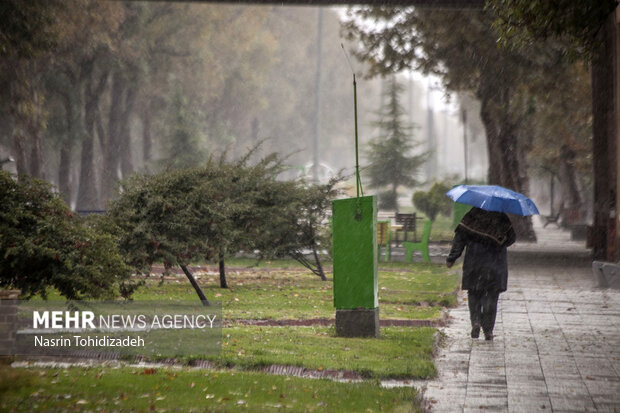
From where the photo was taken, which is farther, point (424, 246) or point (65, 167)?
point (65, 167)

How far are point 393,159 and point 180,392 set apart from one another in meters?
40.2

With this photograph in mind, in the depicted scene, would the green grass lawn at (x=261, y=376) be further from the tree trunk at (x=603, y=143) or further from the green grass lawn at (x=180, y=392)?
the tree trunk at (x=603, y=143)

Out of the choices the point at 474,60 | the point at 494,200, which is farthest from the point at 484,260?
the point at 474,60

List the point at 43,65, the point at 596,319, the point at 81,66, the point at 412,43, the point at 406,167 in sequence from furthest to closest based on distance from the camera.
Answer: the point at 406,167 → the point at 81,66 → the point at 43,65 → the point at 412,43 → the point at 596,319

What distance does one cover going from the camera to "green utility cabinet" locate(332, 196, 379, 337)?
9.55m

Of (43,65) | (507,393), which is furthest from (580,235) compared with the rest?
(507,393)

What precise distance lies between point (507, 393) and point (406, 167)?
3978 centimetres

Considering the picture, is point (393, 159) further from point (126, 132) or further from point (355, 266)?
point (355, 266)

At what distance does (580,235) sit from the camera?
29.1 meters

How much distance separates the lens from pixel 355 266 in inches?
379

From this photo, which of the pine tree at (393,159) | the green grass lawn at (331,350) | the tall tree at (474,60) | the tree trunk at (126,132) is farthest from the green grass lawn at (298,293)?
the pine tree at (393,159)

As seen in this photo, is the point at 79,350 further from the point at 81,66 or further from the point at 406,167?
the point at 406,167

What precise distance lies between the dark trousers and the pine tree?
35696 millimetres

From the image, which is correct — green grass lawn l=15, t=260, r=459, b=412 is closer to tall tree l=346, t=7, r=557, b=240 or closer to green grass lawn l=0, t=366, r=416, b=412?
green grass lawn l=0, t=366, r=416, b=412
